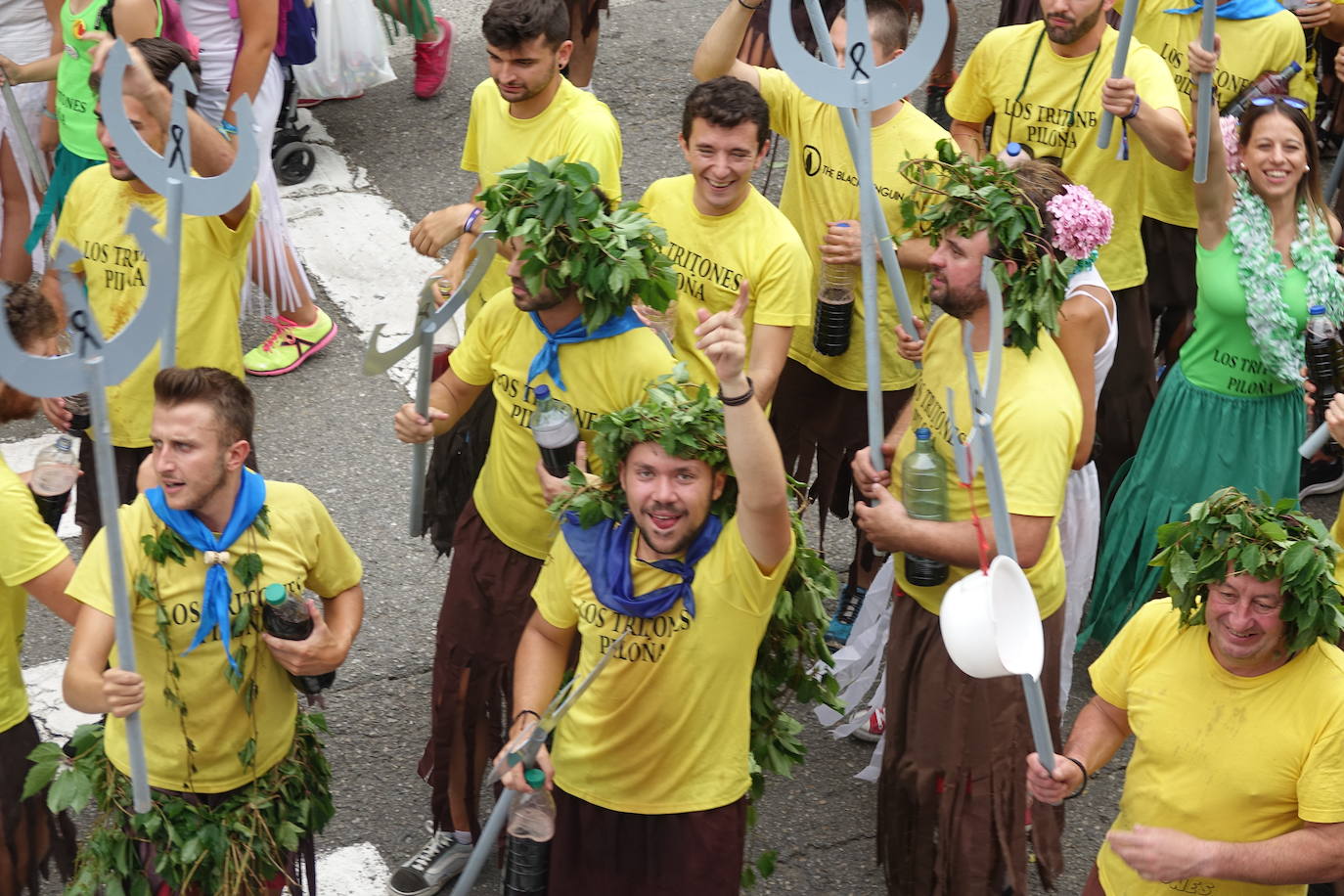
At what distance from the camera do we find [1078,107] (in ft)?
21.0

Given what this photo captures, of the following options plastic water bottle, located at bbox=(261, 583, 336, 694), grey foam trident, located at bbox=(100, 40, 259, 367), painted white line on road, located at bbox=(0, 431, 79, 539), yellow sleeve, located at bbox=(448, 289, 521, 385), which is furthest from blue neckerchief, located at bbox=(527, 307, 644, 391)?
painted white line on road, located at bbox=(0, 431, 79, 539)

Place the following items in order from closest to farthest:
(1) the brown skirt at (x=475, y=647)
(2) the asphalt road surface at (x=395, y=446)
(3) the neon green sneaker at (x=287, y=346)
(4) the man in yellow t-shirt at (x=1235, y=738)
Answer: (4) the man in yellow t-shirt at (x=1235, y=738) → (1) the brown skirt at (x=475, y=647) → (2) the asphalt road surface at (x=395, y=446) → (3) the neon green sneaker at (x=287, y=346)

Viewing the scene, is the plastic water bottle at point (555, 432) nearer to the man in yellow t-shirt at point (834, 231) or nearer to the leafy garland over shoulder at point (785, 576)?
the leafy garland over shoulder at point (785, 576)

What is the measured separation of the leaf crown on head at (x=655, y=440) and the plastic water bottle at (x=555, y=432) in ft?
1.24

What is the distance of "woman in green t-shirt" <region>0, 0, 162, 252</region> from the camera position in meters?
6.89

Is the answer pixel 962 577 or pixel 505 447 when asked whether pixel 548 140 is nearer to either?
pixel 505 447

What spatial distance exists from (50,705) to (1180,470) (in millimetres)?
4094

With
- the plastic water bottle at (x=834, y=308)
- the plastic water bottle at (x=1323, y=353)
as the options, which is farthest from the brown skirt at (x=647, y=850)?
the plastic water bottle at (x=1323, y=353)

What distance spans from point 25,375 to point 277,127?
5.75 m

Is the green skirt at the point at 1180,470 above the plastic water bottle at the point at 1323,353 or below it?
below

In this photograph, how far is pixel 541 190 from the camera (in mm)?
4832

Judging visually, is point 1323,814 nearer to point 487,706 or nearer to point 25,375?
point 487,706

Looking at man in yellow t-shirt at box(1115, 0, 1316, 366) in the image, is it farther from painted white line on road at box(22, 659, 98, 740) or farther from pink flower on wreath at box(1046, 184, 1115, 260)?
painted white line on road at box(22, 659, 98, 740)

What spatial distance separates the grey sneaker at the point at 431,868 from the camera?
5.27 m
